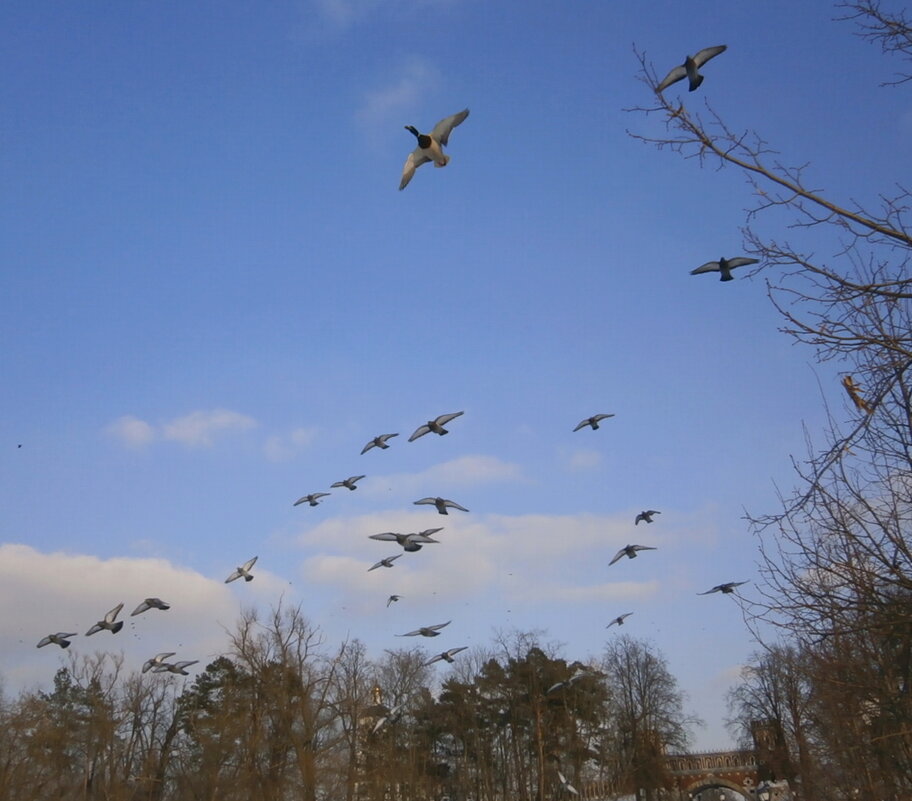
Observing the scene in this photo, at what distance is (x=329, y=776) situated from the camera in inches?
1342

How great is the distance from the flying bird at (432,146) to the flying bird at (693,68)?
10.7ft

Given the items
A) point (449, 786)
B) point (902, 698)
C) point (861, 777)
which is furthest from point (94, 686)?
point (902, 698)

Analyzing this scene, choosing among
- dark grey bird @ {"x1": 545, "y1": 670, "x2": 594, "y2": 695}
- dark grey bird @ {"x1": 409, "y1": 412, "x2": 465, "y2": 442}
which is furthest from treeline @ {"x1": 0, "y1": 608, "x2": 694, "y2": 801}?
dark grey bird @ {"x1": 409, "y1": 412, "x2": 465, "y2": 442}

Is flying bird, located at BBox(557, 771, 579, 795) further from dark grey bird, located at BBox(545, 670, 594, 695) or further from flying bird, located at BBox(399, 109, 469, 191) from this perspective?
flying bird, located at BBox(399, 109, 469, 191)

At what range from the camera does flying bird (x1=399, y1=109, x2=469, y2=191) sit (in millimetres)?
12648

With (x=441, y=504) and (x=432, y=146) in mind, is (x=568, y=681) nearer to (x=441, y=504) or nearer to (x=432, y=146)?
(x=441, y=504)

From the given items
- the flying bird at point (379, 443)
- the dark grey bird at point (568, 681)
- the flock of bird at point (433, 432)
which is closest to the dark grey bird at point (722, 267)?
the flock of bird at point (433, 432)

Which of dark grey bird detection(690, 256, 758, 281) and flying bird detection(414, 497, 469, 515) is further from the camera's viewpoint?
flying bird detection(414, 497, 469, 515)

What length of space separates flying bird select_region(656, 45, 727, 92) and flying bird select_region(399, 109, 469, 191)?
3255 mm

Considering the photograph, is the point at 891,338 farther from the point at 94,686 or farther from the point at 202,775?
the point at 94,686

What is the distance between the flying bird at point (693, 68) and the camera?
406 inches

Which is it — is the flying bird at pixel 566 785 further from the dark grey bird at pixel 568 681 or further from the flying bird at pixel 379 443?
the flying bird at pixel 379 443

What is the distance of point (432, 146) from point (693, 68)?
3904 mm

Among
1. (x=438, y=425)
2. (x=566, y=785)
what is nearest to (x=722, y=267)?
(x=438, y=425)
